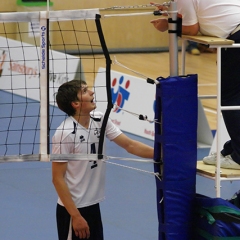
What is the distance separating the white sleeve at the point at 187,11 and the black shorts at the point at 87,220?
1.23 metres

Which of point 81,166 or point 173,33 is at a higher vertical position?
point 173,33

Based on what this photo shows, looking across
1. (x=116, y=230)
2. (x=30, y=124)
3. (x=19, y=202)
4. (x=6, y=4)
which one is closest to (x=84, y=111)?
(x=116, y=230)

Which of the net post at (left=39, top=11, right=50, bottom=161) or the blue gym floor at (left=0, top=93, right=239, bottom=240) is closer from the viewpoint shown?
the net post at (left=39, top=11, right=50, bottom=161)

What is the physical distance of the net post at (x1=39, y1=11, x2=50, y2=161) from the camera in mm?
3732

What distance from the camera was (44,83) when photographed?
3.77 metres

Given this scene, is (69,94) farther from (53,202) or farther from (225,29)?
(53,202)

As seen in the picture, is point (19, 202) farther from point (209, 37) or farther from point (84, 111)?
point (209, 37)

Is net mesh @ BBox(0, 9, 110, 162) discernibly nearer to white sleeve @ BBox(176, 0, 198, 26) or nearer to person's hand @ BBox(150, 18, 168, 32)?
person's hand @ BBox(150, 18, 168, 32)

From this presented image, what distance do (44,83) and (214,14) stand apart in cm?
107

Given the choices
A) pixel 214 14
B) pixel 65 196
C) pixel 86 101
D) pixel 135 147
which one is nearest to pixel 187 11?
pixel 214 14

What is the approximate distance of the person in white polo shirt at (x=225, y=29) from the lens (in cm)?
388

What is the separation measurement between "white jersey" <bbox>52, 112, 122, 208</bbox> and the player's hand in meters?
0.13

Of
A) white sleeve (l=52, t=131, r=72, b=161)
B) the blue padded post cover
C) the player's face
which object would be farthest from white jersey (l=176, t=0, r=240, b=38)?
white sleeve (l=52, t=131, r=72, b=161)

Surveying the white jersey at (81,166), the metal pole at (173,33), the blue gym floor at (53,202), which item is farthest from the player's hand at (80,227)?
the blue gym floor at (53,202)
